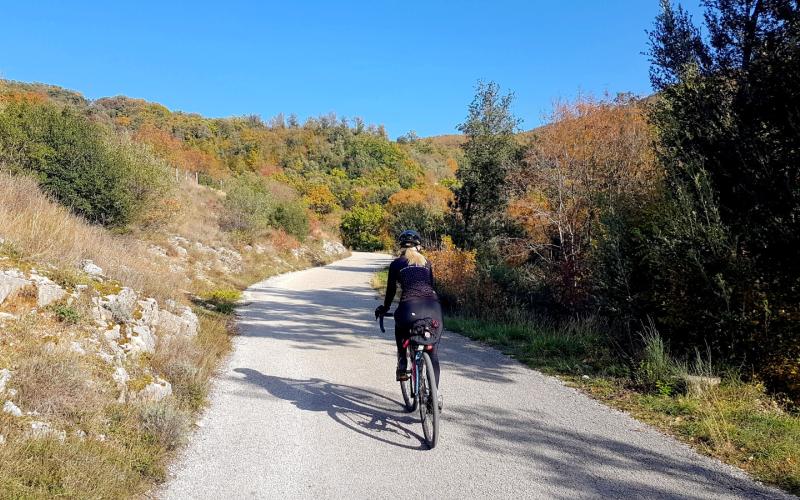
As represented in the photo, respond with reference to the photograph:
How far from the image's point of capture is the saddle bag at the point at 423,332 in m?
4.50

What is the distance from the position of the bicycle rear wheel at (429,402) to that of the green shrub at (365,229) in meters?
51.5

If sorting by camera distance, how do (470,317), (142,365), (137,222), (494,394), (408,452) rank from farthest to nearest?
(137,222), (470,317), (494,394), (142,365), (408,452)

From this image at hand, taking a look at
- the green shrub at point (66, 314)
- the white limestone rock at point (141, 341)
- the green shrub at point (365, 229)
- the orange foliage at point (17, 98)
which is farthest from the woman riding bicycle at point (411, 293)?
the green shrub at point (365, 229)

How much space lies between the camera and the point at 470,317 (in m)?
11.8

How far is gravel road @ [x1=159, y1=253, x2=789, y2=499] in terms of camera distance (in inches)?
136

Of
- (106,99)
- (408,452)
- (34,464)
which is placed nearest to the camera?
(34,464)

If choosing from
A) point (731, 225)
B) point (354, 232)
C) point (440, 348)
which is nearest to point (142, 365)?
point (440, 348)

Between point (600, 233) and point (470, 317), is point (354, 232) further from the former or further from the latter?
point (600, 233)

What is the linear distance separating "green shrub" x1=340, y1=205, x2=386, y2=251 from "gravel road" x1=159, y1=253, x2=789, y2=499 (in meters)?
48.9

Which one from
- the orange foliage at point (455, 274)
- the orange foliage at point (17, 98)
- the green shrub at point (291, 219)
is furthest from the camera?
the green shrub at point (291, 219)

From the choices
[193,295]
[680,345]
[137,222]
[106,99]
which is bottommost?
[193,295]

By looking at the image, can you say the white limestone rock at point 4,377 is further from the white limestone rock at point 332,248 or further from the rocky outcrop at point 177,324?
the white limestone rock at point 332,248

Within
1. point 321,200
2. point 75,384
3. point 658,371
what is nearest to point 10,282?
point 75,384

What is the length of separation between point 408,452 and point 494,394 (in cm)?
198
